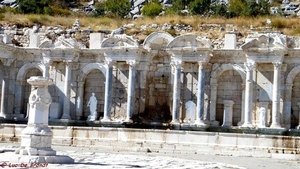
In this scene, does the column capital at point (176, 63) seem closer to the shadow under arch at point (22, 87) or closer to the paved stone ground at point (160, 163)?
the shadow under arch at point (22, 87)

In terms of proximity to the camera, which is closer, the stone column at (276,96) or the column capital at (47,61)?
the stone column at (276,96)

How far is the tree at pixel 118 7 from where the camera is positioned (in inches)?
2533

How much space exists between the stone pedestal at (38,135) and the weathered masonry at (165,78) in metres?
14.4

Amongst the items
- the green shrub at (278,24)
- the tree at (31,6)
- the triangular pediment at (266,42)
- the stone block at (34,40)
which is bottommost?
the triangular pediment at (266,42)

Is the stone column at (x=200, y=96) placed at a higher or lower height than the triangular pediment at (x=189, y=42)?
lower

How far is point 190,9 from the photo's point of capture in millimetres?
63844

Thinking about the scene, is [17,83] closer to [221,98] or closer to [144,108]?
[144,108]

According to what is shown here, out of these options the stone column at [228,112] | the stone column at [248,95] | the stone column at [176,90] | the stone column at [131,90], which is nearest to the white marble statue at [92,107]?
the stone column at [131,90]

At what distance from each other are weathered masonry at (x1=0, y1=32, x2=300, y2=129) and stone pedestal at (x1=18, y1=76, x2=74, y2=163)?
14.4m

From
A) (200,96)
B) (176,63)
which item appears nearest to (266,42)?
(200,96)

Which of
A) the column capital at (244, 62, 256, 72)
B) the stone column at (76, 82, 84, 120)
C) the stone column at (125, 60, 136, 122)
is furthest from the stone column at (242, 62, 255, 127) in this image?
the stone column at (76, 82, 84, 120)

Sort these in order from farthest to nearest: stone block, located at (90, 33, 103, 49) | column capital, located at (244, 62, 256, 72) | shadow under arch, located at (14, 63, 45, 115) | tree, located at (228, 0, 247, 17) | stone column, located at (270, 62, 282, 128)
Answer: tree, located at (228, 0, 247, 17)
shadow under arch, located at (14, 63, 45, 115)
stone block, located at (90, 33, 103, 49)
column capital, located at (244, 62, 256, 72)
stone column, located at (270, 62, 282, 128)

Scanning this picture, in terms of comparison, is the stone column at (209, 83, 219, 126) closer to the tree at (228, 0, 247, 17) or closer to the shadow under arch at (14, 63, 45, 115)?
the shadow under arch at (14, 63, 45, 115)

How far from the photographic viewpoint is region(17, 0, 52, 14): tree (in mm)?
58188
